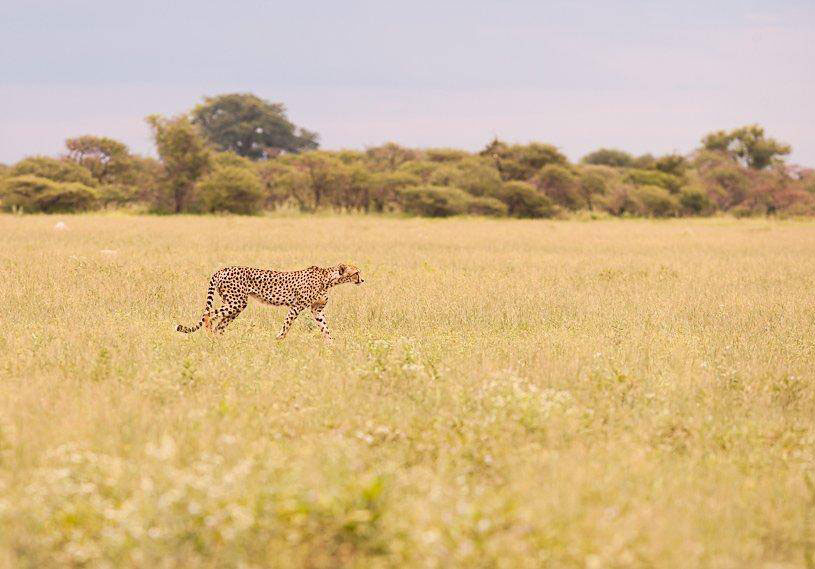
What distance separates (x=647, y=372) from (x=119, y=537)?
6.15 meters

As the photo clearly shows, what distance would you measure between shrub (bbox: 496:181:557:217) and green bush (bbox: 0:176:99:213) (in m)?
24.7

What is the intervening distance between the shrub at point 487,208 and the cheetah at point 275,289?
4216cm

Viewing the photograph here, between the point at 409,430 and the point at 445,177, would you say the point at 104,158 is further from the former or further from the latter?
the point at 409,430

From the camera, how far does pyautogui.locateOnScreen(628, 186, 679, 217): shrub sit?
57406 millimetres

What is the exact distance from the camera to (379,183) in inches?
2174

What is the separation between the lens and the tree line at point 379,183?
4931 centimetres

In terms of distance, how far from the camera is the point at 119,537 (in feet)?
15.3

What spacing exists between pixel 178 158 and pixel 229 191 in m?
4.97

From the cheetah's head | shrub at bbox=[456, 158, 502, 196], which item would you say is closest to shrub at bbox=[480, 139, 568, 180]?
shrub at bbox=[456, 158, 502, 196]

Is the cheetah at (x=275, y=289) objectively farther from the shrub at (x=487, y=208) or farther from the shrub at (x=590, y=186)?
the shrub at (x=590, y=186)

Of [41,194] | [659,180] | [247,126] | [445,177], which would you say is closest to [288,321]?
[41,194]

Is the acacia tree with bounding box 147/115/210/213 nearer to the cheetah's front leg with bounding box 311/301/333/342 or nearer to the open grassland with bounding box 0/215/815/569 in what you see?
the open grassland with bounding box 0/215/815/569

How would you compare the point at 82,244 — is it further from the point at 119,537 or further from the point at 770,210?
the point at 770,210

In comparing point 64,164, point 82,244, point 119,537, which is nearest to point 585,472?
point 119,537
